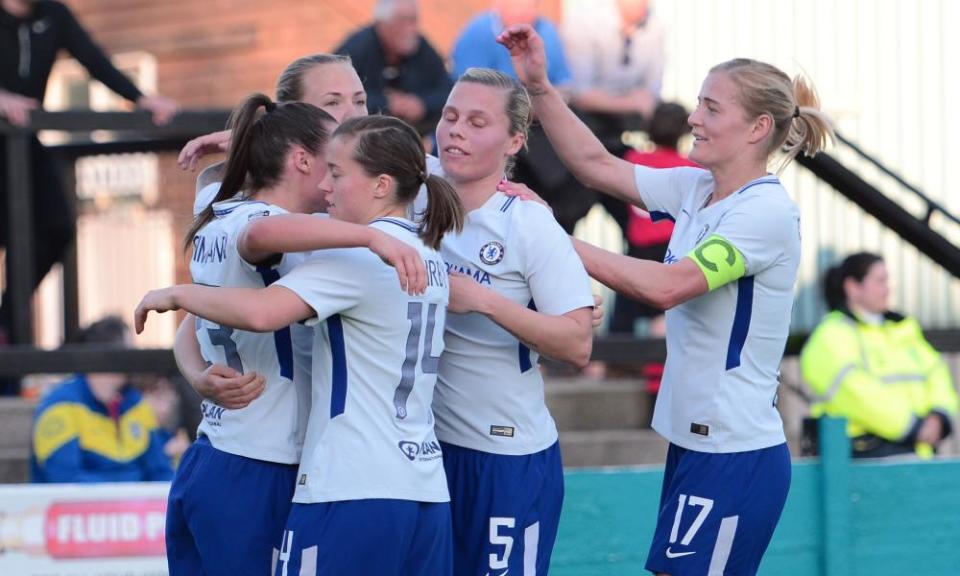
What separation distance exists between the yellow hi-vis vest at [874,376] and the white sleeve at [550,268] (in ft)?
11.0

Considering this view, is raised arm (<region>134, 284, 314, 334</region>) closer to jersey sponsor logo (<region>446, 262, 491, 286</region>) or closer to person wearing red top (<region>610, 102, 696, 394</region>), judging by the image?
jersey sponsor logo (<region>446, 262, 491, 286</region>)

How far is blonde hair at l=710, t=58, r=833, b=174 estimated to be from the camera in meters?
3.96

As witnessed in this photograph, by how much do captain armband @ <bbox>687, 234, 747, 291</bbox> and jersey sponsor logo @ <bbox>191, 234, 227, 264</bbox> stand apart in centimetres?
123

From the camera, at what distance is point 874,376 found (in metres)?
6.88

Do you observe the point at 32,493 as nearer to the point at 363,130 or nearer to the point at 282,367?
the point at 282,367

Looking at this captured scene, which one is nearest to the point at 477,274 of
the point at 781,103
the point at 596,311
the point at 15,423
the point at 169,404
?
the point at 596,311

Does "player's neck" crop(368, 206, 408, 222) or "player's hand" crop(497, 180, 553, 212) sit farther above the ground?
"player's hand" crop(497, 180, 553, 212)

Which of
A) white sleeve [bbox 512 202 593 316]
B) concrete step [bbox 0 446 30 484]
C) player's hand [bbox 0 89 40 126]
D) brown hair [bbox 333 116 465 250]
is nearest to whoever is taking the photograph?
brown hair [bbox 333 116 465 250]

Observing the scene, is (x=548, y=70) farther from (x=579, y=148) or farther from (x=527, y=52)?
(x=527, y=52)

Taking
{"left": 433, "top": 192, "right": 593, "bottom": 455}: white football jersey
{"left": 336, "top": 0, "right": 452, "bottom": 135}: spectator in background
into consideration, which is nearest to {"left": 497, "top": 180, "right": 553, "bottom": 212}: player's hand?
{"left": 433, "top": 192, "right": 593, "bottom": 455}: white football jersey

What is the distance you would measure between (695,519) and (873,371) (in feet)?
10.7

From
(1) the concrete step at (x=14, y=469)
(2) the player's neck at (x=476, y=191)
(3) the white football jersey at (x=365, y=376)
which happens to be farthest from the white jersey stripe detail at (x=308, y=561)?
(1) the concrete step at (x=14, y=469)

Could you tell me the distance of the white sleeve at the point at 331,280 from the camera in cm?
326

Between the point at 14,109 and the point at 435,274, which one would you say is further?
the point at 14,109
